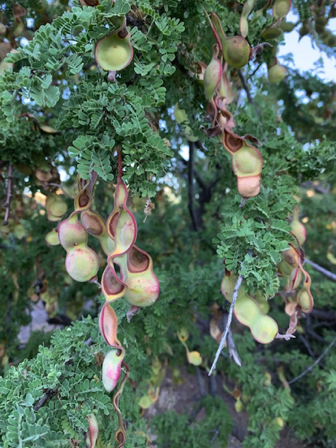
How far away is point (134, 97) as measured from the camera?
1.66ft

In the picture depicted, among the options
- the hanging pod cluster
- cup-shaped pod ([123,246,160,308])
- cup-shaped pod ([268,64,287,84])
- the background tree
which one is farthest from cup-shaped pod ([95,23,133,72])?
cup-shaped pod ([268,64,287,84])

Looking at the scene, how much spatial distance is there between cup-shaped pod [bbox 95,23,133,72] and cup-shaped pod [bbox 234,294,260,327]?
429 mm

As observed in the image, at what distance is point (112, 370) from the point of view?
1.55 feet

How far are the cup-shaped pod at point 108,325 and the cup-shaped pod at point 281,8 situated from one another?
794 millimetres

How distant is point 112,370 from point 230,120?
45 centimetres

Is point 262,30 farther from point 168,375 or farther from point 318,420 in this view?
point 168,375

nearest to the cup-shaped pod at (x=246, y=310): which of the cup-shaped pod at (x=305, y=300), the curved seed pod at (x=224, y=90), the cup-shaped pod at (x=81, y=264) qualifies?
the cup-shaped pod at (x=305, y=300)

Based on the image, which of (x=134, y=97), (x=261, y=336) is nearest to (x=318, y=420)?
(x=261, y=336)

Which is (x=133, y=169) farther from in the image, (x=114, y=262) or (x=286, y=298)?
(x=286, y=298)

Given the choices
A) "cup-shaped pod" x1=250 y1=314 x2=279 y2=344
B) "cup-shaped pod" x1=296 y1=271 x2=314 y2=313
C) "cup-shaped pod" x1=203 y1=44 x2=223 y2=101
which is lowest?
"cup-shaped pod" x1=296 y1=271 x2=314 y2=313

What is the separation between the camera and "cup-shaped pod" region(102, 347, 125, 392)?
0.46 meters

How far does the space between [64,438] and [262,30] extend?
98 centimetres

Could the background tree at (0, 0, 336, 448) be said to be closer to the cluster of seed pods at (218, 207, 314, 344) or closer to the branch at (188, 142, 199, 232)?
the cluster of seed pods at (218, 207, 314, 344)

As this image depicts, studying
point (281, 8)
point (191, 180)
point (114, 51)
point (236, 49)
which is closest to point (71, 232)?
point (114, 51)
